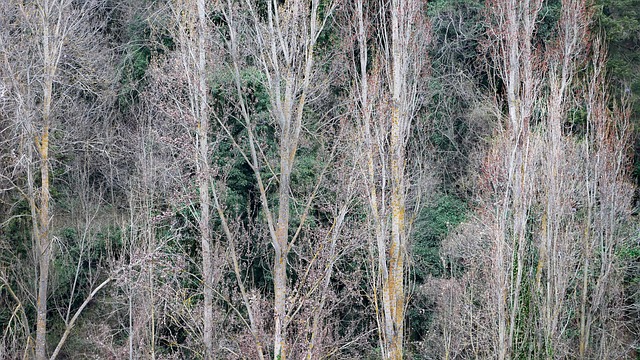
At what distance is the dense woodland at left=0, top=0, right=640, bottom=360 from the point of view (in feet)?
37.7

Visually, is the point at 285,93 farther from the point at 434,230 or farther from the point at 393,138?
the point at 434,230

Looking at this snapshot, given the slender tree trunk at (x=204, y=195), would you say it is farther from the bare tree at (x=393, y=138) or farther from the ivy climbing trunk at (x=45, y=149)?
the bare tree at (x=393, y=138)

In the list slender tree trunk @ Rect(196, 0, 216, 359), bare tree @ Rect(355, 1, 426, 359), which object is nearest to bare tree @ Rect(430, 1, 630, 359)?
bare tree @ Rect(355, 1, 426, 359)

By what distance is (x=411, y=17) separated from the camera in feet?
37.7

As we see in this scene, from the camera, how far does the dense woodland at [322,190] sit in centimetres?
1150

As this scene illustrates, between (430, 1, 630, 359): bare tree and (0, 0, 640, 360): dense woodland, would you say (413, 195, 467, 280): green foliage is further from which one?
(430, 1, 630, 359): bare tree

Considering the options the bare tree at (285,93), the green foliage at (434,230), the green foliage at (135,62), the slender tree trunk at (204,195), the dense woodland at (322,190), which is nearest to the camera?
the bare tree at (285,93)

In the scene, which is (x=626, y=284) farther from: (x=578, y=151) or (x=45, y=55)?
(x=45, y=55)

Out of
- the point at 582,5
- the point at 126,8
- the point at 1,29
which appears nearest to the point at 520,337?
the point at 582,5

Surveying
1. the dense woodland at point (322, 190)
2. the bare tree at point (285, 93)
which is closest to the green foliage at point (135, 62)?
the dense woodland at point (322, 190)

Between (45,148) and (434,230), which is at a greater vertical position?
(45,148)

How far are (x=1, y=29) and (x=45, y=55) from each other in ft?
4.61

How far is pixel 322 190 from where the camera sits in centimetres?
1591

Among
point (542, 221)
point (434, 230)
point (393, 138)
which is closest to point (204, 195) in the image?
point (393, 138)
